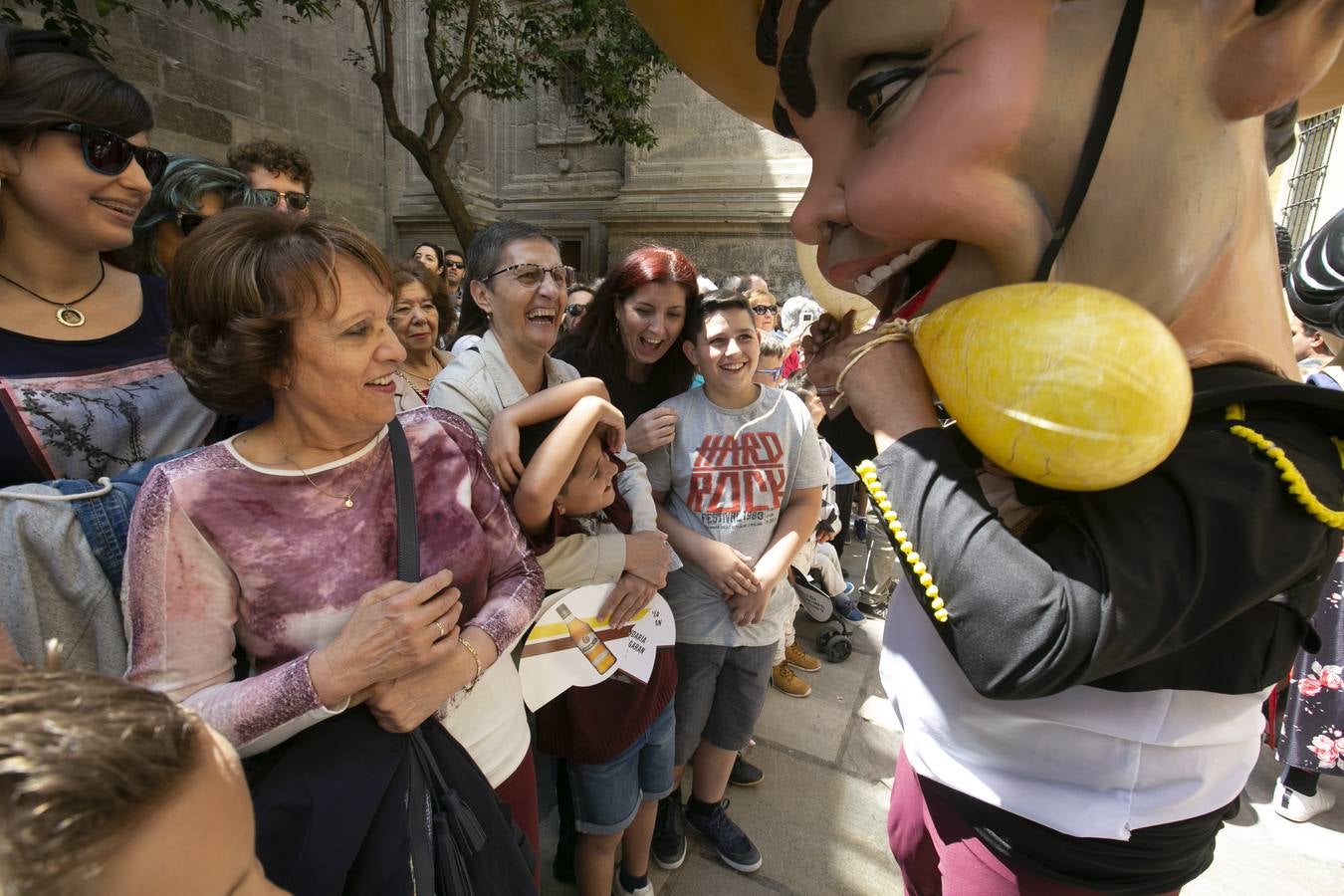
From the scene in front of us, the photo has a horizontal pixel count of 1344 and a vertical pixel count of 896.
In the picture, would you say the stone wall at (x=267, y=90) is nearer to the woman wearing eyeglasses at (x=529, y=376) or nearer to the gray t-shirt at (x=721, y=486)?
the woman wearing eyeglasses at (x=529, y=376)

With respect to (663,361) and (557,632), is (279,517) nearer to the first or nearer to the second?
(557,632)

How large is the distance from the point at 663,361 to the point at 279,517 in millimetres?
1545

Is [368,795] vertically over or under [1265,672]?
under

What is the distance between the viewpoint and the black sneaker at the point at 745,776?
2617 millimetres

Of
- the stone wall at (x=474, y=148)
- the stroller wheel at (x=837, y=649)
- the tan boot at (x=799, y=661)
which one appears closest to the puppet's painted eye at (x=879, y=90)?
the tan boot at (x=799, y=661)

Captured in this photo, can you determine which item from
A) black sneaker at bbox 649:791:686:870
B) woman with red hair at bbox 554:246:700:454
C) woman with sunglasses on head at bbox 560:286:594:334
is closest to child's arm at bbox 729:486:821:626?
woman with red hair at bbox 554:246:700:454

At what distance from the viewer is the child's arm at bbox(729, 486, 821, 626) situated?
2053mm

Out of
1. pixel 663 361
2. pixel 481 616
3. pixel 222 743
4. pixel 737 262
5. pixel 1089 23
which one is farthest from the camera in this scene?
pixel 737 262

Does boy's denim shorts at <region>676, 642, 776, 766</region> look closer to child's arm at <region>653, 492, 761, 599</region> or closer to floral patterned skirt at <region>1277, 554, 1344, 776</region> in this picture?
child's arm at <region>653, 492, 761, 599</region>

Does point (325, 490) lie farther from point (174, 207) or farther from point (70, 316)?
point (174, 207)

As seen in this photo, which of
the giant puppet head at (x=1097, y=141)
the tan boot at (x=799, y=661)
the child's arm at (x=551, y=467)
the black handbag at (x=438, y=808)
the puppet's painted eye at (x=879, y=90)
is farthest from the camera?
the tan boot at (x=799, y=661)

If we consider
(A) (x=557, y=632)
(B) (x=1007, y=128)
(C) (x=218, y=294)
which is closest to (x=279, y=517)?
(C) (x=218, y=294)

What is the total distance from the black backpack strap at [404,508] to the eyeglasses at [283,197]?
1.54 meters

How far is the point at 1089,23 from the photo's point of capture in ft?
2.48
